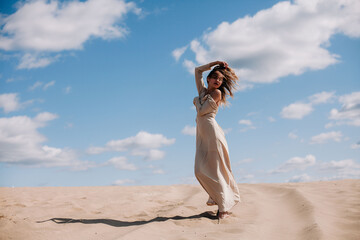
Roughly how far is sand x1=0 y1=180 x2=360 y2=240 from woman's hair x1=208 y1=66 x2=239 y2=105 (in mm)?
2088

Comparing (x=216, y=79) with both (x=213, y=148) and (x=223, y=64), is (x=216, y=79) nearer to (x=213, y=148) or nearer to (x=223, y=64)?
(x=223, y=64)

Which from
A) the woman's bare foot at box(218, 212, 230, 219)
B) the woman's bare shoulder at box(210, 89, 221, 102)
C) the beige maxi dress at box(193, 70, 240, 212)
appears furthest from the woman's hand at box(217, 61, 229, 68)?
the woman's bare foot at box(218, 212, 230, 219)

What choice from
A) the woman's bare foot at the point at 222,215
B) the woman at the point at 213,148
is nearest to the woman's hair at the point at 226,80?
the woman at the point at 213,148

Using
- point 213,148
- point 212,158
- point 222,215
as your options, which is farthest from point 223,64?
point 222,215

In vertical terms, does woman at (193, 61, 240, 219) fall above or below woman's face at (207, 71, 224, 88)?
below

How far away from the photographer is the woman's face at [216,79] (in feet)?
16.9

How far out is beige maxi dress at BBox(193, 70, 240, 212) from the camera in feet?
16.1

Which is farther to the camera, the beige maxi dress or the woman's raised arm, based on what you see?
the woman's raised arm

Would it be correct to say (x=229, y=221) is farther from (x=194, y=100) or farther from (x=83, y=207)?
(x=83, y=207)

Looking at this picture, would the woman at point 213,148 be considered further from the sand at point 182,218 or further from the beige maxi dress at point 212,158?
the sand at point 182,218

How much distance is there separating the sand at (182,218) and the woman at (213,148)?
349 mm

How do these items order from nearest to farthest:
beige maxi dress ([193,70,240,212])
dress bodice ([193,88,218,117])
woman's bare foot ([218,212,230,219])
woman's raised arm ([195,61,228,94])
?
woman's bare foot ([218,212,230,219])
beige maxi dress ([193,70,240,212])
dress bodice ([193,88,218,117])
woman's raised arm ([195,61,228,94])

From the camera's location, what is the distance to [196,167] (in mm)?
4984

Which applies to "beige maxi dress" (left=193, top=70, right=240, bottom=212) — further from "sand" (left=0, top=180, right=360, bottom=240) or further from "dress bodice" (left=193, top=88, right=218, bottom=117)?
"sand" (left=0, top=180, right=360, bottom=240)
